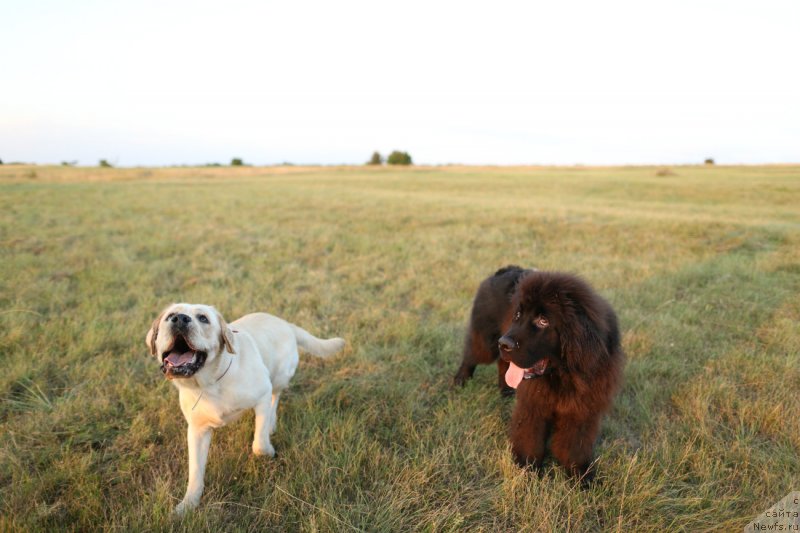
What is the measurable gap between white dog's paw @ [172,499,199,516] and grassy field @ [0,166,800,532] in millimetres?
72

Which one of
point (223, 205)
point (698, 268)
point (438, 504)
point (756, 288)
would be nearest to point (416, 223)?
point (698, 268)

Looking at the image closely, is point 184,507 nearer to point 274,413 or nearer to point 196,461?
A: point 196,461

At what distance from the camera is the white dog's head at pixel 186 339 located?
232 cm

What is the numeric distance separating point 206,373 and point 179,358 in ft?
0.59

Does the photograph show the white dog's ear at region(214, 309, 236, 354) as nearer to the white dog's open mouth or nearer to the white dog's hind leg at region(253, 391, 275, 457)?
the white dog's open mouth

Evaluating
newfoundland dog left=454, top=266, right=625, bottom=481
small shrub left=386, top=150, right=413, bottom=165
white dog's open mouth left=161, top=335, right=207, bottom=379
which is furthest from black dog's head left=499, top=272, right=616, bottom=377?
small shrub left=386, top=150, right=413, bottom=165

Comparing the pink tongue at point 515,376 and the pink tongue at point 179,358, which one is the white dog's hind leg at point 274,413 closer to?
the pink tongue at point 179,358

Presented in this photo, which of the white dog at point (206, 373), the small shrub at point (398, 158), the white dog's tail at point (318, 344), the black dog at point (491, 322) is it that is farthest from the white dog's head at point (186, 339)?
the small shrub at point (398, 158)

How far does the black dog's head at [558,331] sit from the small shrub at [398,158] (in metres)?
70.5

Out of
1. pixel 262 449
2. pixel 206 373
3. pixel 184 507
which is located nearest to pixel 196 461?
pixel 184 507

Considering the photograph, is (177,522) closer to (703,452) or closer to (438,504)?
(438,504)

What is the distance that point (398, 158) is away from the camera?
71.2 m

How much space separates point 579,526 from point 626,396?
1.56 meters

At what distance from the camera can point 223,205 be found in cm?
1706
